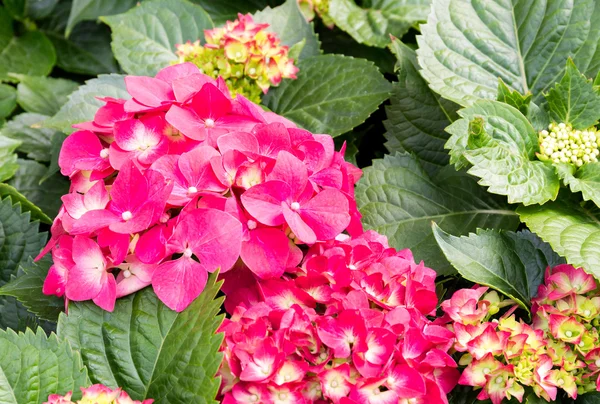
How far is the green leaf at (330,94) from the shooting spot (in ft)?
4.38

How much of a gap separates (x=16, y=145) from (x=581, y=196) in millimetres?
1102

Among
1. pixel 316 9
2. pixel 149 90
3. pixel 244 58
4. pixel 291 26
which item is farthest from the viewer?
pixel 316 9

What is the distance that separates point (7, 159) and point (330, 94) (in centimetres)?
67

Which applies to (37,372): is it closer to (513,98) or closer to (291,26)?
(513,98)

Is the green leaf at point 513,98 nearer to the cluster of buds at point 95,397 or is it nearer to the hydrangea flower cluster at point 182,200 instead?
the hydrangea flower cluster at point 182,200

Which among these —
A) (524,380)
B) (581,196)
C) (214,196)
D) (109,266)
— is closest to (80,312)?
(109,266)

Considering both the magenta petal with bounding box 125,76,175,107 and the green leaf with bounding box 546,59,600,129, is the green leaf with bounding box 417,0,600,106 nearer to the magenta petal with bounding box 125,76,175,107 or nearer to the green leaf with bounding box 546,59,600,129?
the green leaf with bounding box 546,59,600,129

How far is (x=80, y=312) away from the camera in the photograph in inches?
34.2

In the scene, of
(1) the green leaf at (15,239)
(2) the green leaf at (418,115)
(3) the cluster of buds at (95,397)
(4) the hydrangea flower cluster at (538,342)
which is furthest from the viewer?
(2) the green leaf at (418,115)

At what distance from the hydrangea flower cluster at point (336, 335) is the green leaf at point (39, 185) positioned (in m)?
0.72

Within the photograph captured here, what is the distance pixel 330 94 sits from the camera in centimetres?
139

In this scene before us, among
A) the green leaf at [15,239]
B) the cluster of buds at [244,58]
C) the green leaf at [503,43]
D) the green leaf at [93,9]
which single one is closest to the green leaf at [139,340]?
the green leaf at [15,239]

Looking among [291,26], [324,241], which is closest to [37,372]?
[324,241]

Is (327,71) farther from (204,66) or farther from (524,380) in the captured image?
(524,380)
